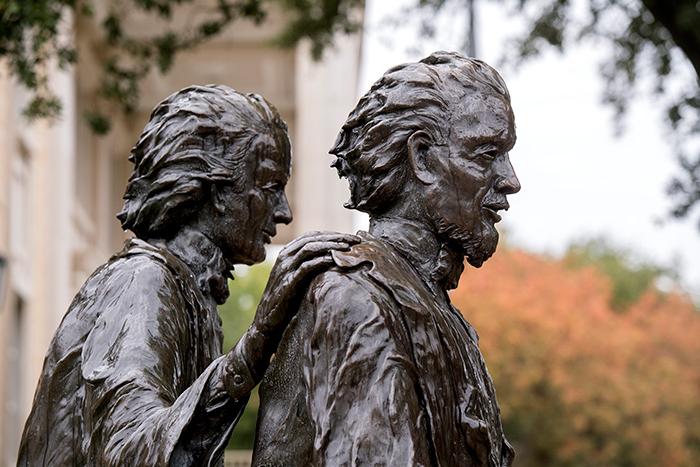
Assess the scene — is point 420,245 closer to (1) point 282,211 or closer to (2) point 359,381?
(2) point 359,381

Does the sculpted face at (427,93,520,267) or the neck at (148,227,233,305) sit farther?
the neck at (148,227,233,305)

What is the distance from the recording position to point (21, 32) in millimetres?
14508

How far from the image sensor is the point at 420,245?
14.4ft

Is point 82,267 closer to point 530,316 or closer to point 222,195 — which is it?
point 530,316

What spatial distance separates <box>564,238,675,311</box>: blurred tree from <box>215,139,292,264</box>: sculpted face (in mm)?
51926

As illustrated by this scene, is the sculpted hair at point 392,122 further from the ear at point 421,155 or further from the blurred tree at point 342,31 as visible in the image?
the blurred tree at point 342,31

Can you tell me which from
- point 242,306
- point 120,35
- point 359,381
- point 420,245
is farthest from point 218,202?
point 242,306

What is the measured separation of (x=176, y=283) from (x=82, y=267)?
30.9 metres

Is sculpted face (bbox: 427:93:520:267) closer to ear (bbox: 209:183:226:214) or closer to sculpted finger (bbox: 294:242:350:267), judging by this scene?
sculpted finger (bbox: 294:242:350:267)

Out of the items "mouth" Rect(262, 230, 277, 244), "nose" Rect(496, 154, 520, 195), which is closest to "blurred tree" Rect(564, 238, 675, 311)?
"mouth" Rect(262, 230, 277, 244)

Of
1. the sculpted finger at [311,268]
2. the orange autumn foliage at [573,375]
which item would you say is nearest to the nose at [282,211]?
the sculpted finger at [311,268]

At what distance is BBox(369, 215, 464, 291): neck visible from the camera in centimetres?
438

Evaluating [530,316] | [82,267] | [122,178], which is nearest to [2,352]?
[82,267]

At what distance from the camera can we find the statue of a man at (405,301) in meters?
3.96
